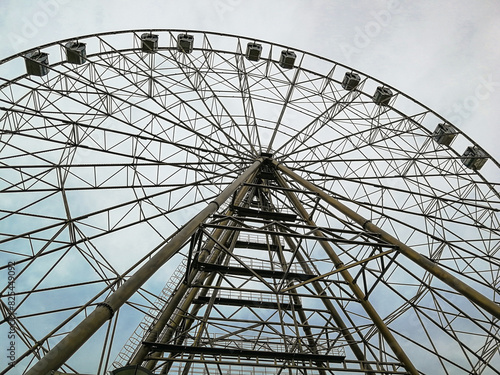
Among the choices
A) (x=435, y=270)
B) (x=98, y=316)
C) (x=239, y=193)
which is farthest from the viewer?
(x=239, y=193)

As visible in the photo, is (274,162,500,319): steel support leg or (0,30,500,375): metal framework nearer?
(274,162,500,319): steel support leg

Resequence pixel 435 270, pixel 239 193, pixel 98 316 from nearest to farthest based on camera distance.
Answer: pixel 98 316
pixel 435 270
pixel 239 193

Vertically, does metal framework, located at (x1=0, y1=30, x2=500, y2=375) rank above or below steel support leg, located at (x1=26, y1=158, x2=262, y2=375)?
above

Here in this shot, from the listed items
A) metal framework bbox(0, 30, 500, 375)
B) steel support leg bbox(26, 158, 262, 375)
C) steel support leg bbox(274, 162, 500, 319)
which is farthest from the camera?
metal framework bbox(0, 30, 500, 375)

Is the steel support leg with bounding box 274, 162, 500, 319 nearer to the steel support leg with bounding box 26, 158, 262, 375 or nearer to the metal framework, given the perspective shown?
the metal framework

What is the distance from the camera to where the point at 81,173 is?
2911 centimetres

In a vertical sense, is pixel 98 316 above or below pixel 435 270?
below

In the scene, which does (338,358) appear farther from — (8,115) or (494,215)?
(8,115)

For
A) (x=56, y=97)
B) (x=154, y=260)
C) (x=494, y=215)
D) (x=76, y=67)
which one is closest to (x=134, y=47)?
(x=76, y=67)

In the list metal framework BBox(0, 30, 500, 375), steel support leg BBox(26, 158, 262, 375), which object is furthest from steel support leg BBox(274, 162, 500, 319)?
steel support leg BBox(26, 158, 262, 375)

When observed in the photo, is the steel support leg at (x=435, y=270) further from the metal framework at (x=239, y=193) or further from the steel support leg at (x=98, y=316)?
the steel support leg at (x=98, y=316)

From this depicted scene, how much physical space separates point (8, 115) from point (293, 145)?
13.8 m

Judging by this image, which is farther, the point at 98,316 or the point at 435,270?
the point at 435,270

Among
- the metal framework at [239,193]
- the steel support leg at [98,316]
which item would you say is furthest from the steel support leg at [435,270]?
Answer: the steel support leg at [98,316]
